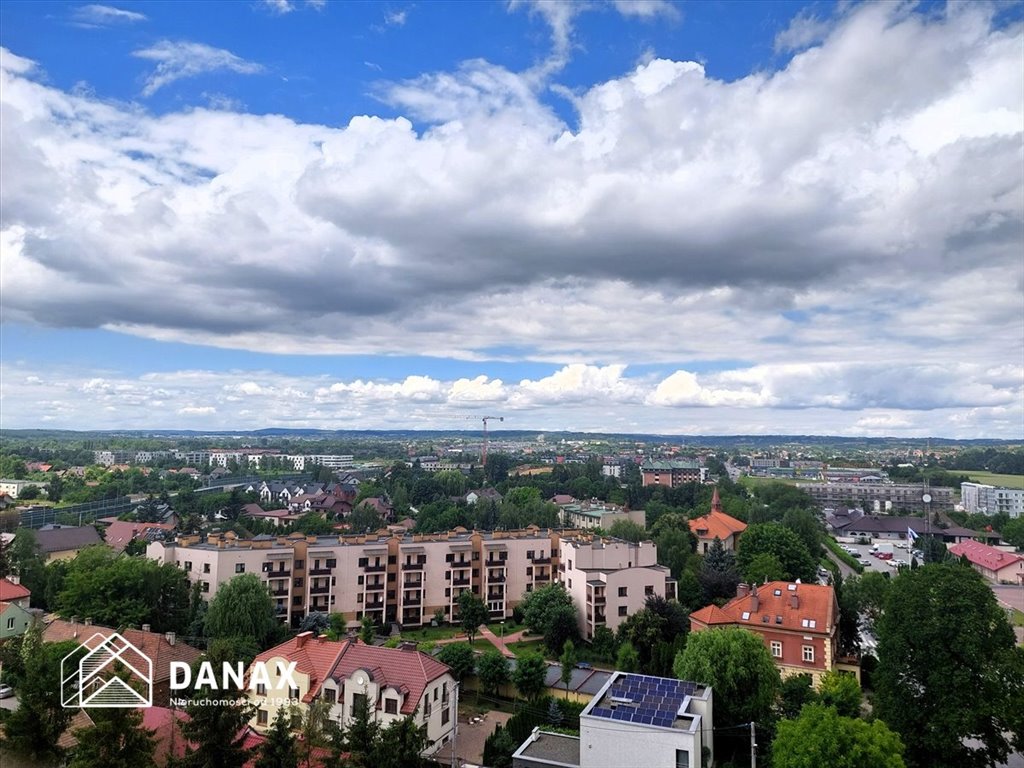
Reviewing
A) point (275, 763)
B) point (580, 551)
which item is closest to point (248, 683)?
point (275, 763)

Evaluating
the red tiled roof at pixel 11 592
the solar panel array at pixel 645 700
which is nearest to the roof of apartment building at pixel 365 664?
the solar panel array at pixel 645 700

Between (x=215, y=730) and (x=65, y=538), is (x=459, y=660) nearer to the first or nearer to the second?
(x=215, y=730)

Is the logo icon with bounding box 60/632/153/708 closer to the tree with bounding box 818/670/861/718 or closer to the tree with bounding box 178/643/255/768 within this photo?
the tree with bounding box 178/643/255/768

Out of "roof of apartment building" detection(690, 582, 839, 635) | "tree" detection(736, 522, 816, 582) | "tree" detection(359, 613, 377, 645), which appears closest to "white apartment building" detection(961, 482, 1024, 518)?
"tree" detection(736, 522, 816, 582)

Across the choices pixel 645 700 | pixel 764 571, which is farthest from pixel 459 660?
pixel 764 571

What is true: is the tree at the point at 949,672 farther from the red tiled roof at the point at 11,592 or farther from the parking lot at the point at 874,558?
the parking lot at the point at 874,558

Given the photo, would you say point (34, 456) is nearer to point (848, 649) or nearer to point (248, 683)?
point (248, 683)
